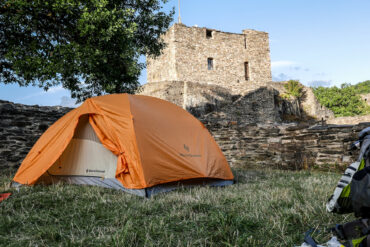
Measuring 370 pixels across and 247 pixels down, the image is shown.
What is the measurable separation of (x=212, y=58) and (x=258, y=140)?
18877mm

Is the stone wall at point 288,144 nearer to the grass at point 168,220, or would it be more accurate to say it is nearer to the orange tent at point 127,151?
the orange tent at point 127,151

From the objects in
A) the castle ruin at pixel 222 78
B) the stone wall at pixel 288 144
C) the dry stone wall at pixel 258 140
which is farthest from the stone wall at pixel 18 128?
the castle ruin at pixel 222 78

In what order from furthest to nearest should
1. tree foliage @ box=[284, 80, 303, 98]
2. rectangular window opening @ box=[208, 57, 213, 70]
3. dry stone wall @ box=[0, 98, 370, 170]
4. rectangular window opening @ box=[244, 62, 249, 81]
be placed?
rectangular window opening @ box=[244, 62, 249, 81] → rectangular window opening @ box=[208, 57, 213, 70] → tree foliage @ box=[284, 80, 303, 98] → dry stone wall @ box=[0, 98, 370, 170]

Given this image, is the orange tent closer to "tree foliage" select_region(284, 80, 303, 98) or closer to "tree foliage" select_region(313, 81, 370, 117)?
"tree foliage" select_region(284, 80, 303, 98)

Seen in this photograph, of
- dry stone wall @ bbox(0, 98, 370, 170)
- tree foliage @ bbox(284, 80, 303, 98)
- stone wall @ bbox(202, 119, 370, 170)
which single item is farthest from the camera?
tree foliage @ bbox(284, 80, 303, 98)

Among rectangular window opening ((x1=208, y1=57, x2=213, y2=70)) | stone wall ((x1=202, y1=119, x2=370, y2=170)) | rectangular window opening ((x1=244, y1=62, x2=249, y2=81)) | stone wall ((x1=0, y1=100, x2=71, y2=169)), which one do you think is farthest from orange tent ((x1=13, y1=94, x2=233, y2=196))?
rectangular window opening ((x1=244, y1=62, x2=249, y2=81))

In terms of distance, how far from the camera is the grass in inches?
74.4

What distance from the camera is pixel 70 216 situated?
8.32 ft

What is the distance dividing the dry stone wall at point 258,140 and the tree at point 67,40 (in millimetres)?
1072

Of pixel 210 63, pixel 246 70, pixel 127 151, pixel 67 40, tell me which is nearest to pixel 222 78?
pixel 210 63

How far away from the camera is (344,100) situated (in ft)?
113

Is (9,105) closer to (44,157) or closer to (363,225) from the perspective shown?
(44,157)

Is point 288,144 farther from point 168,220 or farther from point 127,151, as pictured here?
point 168,220

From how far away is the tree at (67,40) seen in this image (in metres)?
6.45
